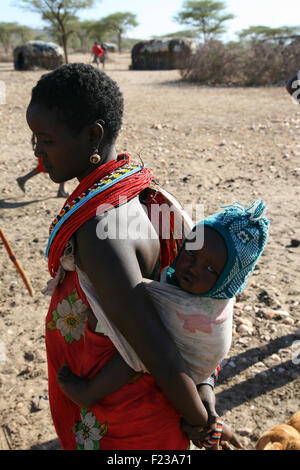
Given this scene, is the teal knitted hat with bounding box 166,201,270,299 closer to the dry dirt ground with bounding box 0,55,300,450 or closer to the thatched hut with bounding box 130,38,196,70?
the dry dirt ground with bounding box 0,55,300,450

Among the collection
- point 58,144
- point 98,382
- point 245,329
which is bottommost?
point 245,329

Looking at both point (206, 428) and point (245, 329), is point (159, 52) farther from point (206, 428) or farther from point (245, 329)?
point (206, 428)

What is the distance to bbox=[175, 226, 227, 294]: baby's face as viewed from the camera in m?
1.18

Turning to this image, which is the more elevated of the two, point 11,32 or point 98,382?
point 11,32

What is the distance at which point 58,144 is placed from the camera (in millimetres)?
1173

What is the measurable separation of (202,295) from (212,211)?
3892 millimetres

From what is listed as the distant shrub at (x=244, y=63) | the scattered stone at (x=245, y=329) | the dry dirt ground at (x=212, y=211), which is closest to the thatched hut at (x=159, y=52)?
the distant shrub at (x=244, y=63)

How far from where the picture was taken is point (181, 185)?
5.86 metres

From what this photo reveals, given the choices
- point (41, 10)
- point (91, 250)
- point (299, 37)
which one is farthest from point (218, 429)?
point (41, 10)

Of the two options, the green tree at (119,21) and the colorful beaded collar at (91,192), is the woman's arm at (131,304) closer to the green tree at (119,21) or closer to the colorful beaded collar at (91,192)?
the colorful beaded collar at (91,192)

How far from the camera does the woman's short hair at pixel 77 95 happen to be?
115 centimetres

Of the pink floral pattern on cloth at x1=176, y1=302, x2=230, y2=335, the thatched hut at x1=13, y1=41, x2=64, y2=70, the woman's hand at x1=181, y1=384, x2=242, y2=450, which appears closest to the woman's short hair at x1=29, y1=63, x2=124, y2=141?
the pink floral pattern on cloth at x1=176, y1=302, x2=230, y2=335

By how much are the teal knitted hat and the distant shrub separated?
15.7 meters

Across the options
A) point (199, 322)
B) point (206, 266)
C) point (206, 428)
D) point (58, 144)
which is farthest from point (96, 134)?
point (206, 428)
